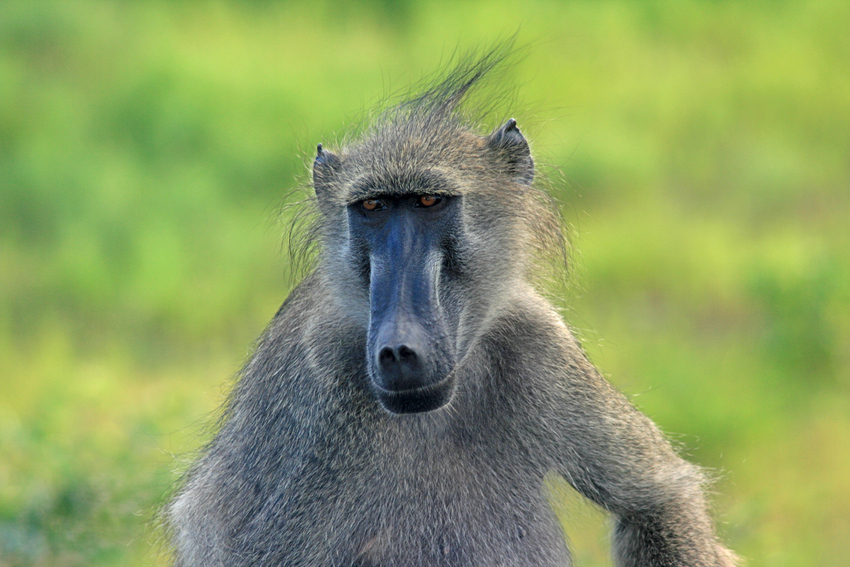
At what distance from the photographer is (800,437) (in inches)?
273

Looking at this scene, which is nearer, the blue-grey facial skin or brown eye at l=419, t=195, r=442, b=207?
the blue-grey facial skin

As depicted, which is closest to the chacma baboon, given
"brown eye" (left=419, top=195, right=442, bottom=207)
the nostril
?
"brown eye" (left=419, top=195, right=442, bottom=207)

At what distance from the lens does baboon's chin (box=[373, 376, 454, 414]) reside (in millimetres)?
2758

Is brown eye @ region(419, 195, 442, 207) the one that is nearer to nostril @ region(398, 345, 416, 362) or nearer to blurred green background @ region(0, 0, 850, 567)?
nostril @ region(398, 345, 416, 362)

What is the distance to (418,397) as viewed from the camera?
2.77 m

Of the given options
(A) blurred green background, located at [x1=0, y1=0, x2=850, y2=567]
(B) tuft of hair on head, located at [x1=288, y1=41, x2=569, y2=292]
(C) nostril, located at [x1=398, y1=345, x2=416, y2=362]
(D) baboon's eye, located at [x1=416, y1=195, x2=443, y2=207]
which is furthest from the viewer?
(A) blurred green background, located at [x1=0, y1=0, x2=850, y2=567]

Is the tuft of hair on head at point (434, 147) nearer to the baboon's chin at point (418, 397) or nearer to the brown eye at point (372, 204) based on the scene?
the brown eye at point (372, 204)

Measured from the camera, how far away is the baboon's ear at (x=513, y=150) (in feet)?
10.9

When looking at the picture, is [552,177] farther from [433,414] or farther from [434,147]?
[433,414]

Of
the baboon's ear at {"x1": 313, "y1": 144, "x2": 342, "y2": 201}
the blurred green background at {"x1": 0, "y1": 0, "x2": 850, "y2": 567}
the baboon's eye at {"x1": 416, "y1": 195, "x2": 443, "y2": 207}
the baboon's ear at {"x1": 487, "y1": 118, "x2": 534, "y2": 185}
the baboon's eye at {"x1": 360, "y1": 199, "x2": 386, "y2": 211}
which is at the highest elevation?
the blurred green background at {"x1": 0, "y1": 0, "x2": 850, "y2": 567}

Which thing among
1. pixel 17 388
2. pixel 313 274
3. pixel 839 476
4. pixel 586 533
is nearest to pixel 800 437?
pixel 839 476

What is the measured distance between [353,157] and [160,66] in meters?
6.44

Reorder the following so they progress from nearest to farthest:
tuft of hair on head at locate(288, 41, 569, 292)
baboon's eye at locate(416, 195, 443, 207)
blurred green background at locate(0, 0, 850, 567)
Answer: baboon's eye at locate(416, 195, 443, 207), tuft of hair on head at locate(288, 41, 569, 292), blurred green background at locate(0, 0, 850, 567)

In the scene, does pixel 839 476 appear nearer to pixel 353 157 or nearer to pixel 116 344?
pixel 353 157
